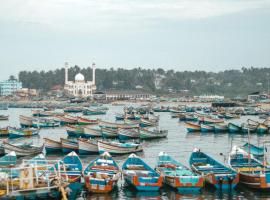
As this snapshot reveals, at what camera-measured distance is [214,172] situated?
30234 millimetres

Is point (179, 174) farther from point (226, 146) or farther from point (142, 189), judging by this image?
point (226, 146)

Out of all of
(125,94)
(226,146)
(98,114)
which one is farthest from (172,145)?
(125,94)

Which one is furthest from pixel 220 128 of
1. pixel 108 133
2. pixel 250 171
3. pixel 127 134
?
pixel 250 171

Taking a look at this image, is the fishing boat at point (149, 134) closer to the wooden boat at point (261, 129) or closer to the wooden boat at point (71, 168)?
the wooden boat at point (261, 129)

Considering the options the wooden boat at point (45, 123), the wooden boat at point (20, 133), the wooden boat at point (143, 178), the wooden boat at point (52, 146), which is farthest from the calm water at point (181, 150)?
the wooden boat at point (45, 123)

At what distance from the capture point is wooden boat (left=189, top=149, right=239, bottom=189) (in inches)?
1131

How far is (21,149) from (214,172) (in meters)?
16.5

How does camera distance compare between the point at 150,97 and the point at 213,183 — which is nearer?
the point at 213,183

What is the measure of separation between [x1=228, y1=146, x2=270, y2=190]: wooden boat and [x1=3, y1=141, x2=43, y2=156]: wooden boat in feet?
50.2

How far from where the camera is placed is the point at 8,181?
24.8 meters

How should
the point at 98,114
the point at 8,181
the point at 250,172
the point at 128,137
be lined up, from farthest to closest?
1. the point at 98,114
2. the point at 128,137
3. the point at 250,172
4. the point at 8,181

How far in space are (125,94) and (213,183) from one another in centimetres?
16619

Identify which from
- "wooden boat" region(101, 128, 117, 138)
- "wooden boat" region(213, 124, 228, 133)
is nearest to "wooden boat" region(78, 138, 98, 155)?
"wooden boat" region(101, 128, 117, 138)

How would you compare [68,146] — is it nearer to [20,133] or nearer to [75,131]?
[75,131]
